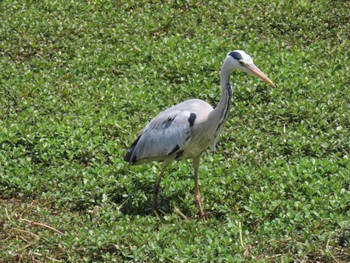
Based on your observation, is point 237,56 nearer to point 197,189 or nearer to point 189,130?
point 189,130

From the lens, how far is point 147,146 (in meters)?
6.99

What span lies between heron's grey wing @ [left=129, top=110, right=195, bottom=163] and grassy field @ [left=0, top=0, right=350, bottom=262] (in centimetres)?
37

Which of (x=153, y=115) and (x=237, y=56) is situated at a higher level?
(x=237, y=56)

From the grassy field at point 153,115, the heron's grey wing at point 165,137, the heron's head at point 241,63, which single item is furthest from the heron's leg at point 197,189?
the heron's head at point 241,63

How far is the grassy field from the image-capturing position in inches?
243

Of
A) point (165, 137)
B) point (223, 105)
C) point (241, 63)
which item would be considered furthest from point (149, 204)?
point (241, 63)

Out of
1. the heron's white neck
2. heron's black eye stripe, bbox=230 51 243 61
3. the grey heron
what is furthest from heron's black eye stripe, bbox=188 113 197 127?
heron's black eye stripe, bbox=230 51 243 61

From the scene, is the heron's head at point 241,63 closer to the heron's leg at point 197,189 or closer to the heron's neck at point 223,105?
the heron's neck at point 223,105

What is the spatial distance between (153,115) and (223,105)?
6.28 feet

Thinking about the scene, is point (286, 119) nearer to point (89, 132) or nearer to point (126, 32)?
point (89, 132)

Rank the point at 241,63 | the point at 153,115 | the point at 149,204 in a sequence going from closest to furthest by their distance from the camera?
1. the point at 241,63
2. the point at 149,204
3. the point at 153,115

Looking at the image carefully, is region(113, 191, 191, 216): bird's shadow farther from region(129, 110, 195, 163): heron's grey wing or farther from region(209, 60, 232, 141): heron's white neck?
region(209, 60, 232, 141): heron's white neck

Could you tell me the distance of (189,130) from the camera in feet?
22.5

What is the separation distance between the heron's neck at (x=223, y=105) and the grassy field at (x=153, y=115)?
2.19ft
